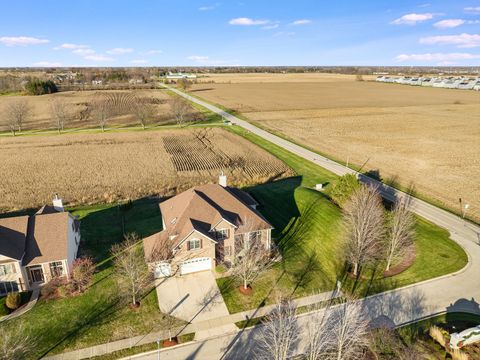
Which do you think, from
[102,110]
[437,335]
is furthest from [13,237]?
[102,110]

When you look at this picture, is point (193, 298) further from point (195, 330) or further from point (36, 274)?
point (36, 274)

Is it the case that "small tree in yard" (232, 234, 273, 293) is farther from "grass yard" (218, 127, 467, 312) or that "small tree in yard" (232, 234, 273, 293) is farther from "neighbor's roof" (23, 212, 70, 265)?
"neighbor's roof" (23, 212, 70, 265)

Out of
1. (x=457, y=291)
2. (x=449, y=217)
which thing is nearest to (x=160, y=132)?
(x=449, y=217)

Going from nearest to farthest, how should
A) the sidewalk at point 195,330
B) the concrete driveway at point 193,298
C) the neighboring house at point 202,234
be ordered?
the sidewalk at point 195,330 < the concrete driveway at point 193,298 < the neighboring house at point 202,234

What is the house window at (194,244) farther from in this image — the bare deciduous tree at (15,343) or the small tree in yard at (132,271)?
the bare deciduous tree at (15,343)

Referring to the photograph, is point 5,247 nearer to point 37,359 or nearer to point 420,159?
point 37,359

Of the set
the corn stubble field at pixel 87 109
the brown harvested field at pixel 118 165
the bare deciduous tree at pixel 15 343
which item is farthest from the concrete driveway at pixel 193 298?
the corn stubble field at pixel 87 109
